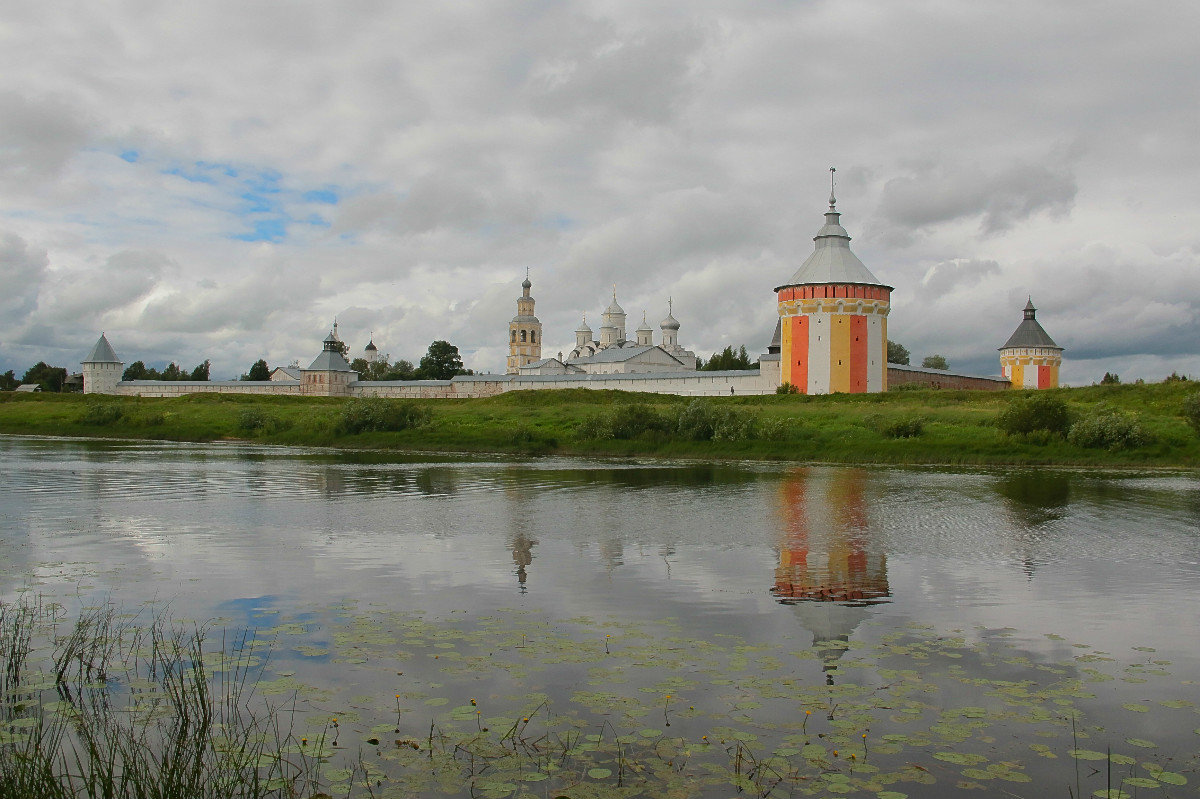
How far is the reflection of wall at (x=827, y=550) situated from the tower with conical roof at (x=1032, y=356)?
48225 millimetres

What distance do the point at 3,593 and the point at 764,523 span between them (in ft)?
30.5

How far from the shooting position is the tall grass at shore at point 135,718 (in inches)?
167

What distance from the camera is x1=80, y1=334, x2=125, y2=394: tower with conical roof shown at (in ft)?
248

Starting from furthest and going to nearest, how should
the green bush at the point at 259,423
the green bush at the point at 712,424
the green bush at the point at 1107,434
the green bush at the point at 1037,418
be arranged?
the green bush at the point at 259,423 < the green bush at the point at 712,424 < the green bush at the point at 1037,418 < the green bush at the point at 1107,434

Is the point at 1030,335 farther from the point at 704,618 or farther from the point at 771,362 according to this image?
the point at 704,618

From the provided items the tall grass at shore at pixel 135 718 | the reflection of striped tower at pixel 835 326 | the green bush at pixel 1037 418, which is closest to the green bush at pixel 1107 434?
the green bush at pixel 1037 418

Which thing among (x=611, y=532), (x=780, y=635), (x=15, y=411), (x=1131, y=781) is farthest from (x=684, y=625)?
(x=15, y=411)

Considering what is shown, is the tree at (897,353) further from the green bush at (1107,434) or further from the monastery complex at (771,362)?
the green bush at (1107,434)

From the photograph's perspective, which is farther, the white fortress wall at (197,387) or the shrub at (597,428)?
the white fortress wall at (197,387)

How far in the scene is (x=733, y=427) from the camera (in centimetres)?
3039

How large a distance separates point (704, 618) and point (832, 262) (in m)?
44.7

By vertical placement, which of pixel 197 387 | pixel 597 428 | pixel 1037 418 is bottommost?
pixel 597 428

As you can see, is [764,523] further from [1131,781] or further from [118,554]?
[1131,781]

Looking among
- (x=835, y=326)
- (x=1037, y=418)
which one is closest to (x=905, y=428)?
(x=1037, y=418)
